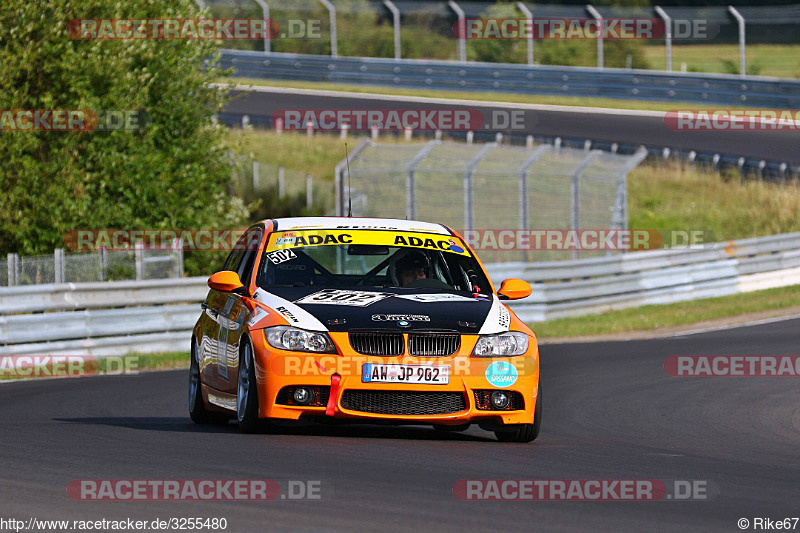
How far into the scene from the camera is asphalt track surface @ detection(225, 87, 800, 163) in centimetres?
3584

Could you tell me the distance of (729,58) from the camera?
171 ft

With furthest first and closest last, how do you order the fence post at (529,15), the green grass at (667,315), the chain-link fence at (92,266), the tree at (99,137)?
1. the fence post at (529,15)
2. the tree at (99,137)
3. the green grass at (667,315)
4. the chain-link fence at (92,266)

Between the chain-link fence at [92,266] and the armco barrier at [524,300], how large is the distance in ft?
1.45

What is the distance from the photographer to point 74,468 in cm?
772

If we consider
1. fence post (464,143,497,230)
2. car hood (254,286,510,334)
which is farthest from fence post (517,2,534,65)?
car hood (254,286,510,334)

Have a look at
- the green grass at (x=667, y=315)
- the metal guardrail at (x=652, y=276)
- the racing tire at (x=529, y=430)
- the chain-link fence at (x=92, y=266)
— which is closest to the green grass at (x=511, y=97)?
the metal guardrail at (x=652, y=276)

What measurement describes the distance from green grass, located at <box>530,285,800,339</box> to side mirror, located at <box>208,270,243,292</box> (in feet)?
39.4

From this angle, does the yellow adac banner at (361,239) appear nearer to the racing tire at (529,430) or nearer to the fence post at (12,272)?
the racing tire at (529,430)

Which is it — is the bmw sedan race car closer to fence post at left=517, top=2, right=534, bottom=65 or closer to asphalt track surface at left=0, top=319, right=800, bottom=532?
asphalt track surface at left=0, top=319, right=800, bottom=532

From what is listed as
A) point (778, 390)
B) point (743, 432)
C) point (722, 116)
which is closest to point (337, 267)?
point (778, 390)

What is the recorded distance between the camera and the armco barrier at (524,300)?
17.2 m

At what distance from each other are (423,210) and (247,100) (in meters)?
17.0

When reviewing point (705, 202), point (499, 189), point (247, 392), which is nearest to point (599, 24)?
point (705, 202)

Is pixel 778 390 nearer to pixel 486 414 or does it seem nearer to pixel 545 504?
pixel 486 414
